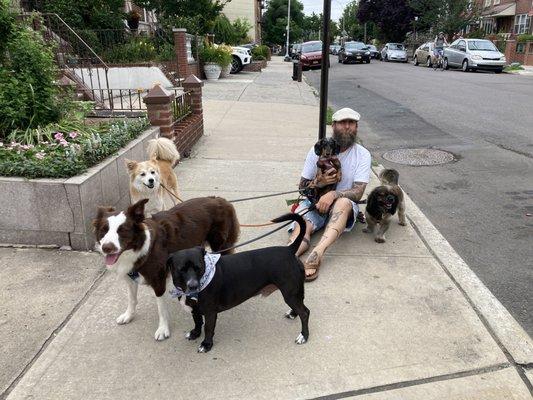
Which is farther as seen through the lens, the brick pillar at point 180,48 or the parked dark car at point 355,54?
the parked dark car at point 355,54

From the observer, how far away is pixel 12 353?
297 centimetres

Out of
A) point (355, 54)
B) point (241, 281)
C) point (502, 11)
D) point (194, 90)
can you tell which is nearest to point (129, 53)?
point (194, 90)

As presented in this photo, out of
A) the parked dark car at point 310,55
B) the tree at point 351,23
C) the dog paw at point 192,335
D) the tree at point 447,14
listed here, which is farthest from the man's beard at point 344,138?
the tree at point 351,23

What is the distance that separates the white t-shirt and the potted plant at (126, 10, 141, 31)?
1410 cm

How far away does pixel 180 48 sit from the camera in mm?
16891

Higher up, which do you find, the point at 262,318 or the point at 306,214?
the point at 306,214

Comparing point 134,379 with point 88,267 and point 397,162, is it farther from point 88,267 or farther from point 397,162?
point 397,162

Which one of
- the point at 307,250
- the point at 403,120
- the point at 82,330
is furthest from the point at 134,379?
the point at 403,120

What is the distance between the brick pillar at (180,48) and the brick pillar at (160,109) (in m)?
10.5

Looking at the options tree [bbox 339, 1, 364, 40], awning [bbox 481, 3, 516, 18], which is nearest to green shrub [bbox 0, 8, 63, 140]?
awning [bbox 481, 3, 516, 18]

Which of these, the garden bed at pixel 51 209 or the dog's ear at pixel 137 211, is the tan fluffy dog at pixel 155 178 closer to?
the garden bed at pixel 51 209

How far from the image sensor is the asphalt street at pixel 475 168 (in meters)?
4.24

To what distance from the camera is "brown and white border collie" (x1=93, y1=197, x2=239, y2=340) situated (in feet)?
9.01

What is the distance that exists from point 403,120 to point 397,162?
4057 millimetres
